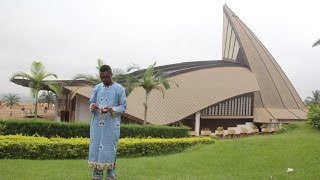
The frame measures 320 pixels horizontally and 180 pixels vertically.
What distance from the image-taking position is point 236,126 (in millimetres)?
28562

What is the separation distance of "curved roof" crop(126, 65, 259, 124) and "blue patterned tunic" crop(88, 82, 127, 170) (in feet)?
55.9

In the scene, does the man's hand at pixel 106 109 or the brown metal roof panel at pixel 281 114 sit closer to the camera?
the man's hand at pixel 106 109

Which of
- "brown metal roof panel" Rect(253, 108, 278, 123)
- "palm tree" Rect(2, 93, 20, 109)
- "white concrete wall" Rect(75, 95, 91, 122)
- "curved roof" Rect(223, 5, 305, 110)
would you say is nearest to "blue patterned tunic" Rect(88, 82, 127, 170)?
"white concrete wall" Rect(75, 95, 91, 122)

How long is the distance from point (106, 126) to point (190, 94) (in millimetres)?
21211

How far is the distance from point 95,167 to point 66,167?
2667 millimetres

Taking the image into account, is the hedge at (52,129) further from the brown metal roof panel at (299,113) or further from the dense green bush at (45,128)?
the brown metal roof panel at (299,113)

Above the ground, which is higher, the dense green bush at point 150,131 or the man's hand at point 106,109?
the man's hand at point 106,109

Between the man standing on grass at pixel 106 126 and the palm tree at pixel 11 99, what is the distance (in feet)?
191

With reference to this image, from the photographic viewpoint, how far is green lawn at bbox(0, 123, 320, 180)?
278 inches

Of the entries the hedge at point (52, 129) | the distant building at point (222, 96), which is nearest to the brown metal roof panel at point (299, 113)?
the distant building at point (222, 96)

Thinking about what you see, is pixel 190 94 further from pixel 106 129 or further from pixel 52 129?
pixel 106 129

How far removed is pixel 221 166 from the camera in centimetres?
884

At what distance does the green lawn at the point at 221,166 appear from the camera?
7066 millimetres

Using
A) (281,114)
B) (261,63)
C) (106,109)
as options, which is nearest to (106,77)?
(106,109)
